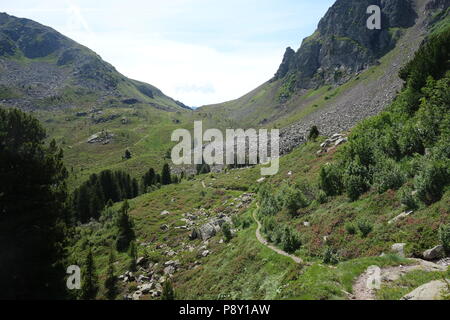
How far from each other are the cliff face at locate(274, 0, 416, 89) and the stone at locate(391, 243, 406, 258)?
16201 centimetres

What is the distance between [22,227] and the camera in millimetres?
20141

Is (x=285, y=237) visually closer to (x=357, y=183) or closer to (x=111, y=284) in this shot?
(x=357, y=183)

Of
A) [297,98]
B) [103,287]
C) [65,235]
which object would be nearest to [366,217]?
[65,235]

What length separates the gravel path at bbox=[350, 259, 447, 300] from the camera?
1191 centimetres

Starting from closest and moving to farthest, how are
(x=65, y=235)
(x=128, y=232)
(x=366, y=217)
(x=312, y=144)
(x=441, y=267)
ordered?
(x=441, y=267) → (x=366, y=217) → (x=65, y=235) → (x=128, y=232) → (x=312, y=144)

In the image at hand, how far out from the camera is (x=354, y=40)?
6826 inches

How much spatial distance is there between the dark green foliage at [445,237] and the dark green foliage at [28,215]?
2567 centimetres

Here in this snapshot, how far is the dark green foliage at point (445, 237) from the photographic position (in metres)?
13.4

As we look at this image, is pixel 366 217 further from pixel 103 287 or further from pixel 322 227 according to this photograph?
pixel 103 287

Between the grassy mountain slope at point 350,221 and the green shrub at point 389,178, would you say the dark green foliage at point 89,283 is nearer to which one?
the grassy mountain slope at point 350,221

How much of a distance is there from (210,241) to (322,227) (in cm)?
1782

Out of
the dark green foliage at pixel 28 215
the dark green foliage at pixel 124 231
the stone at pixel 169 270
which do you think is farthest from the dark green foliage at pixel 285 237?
the dark green foliage at pixel 124 231

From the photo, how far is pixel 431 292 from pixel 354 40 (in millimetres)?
197585

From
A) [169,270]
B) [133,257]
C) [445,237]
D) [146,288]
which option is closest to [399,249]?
[445,237]
